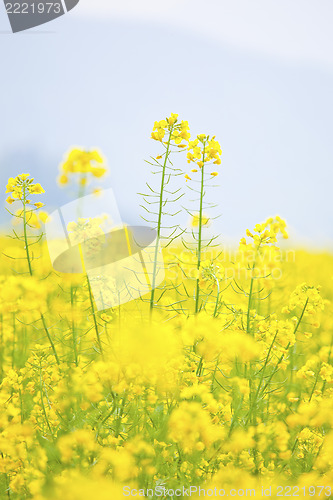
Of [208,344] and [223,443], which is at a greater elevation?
[208,344]

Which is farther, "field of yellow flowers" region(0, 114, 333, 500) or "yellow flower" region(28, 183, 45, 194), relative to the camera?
"yellow flower" region(28, 183, 45, 194)

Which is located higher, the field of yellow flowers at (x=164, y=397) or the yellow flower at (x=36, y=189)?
the yellow flower at (x=36, y=189)

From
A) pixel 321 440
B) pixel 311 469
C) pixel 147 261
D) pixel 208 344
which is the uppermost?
pixel 147 261

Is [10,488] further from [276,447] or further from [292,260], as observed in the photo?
[292,260]

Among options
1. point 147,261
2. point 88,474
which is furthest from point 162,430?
point 147,261

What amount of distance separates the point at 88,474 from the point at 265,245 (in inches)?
51.3

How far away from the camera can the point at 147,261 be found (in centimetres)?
230

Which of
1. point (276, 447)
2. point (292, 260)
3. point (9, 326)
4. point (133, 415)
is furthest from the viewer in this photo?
point (292, 260)

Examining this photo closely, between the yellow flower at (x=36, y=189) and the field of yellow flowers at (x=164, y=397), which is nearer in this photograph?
the field of yellow flowers at (x=164, y=397)

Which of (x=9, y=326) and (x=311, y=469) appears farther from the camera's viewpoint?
(x=9, y=326)

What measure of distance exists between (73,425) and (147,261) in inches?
32.5

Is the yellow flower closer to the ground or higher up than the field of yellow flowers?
higher up

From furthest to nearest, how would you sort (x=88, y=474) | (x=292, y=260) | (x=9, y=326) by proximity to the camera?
→ (x=292, y=260) < (x=9, y=326) < (x=88, y=474)

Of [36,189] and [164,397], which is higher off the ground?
[36,189]
